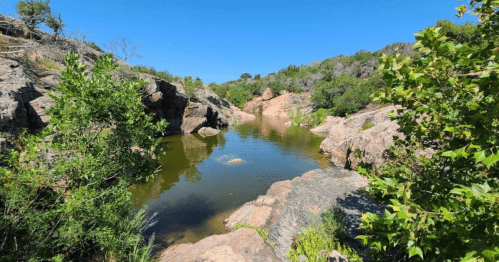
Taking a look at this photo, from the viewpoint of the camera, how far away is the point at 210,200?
494 inches

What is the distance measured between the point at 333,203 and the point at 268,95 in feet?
227

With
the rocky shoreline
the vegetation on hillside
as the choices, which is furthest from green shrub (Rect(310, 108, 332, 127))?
the rocky shoreline

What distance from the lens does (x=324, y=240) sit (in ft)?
21.9

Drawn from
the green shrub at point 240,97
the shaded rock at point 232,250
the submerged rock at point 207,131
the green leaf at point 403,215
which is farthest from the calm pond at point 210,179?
the green shrub at point 240,97

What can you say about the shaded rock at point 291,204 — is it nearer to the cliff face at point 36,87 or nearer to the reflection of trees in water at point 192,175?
the reflection of trees in water at point 192,175

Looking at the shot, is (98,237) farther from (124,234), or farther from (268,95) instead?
(268,95)

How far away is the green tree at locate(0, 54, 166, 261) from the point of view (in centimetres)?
418

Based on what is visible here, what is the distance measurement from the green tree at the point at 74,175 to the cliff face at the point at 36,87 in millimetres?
1174

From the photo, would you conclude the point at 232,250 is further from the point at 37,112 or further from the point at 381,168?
the point at 37,112

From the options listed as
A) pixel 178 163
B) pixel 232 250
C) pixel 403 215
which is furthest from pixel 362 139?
pixel 178 163

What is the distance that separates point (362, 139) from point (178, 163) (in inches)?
604

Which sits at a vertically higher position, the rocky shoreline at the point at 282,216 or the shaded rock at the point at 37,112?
the shaded rock at the point at 37,112

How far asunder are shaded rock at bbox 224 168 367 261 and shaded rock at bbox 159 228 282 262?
1.06 metres

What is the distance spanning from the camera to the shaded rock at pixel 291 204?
816cm
